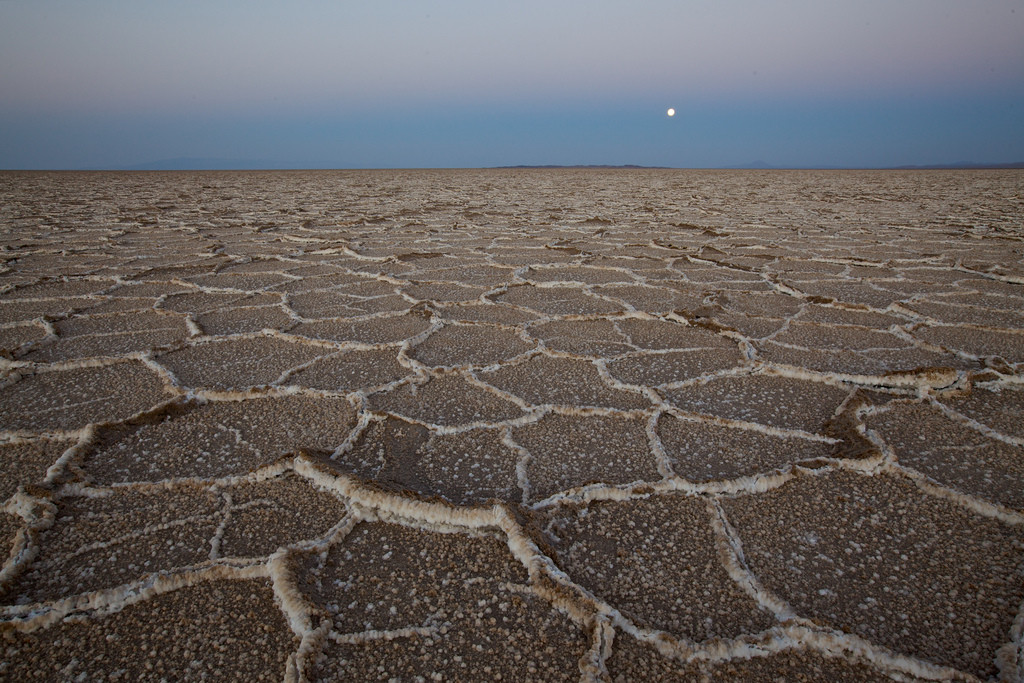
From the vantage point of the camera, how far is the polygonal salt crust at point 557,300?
246cm

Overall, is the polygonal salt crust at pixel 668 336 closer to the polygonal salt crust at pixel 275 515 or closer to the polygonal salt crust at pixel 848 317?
the polygonal salt crust at pixel 848 317

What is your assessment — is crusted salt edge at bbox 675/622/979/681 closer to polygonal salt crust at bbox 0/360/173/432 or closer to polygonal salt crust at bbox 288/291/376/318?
polygonal salt crust at bbox 0/360/173/432

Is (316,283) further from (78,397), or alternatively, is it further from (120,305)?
(78,397)

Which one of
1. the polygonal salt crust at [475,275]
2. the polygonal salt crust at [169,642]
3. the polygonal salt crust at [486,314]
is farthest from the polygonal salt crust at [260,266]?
the polygonal salt crust at [169,642]

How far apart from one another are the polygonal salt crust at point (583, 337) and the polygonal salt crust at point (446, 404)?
45cm

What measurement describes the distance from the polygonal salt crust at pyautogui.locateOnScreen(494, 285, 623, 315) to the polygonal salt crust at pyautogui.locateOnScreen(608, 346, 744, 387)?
542 mm

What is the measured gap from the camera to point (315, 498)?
43.6 inches

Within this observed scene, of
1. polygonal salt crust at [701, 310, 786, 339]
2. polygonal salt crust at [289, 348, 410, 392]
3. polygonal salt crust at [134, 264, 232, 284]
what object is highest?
polygonal salt crust at [134, 264, 232, 284]

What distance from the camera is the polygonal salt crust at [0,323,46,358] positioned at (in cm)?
190

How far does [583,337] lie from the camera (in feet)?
6.84

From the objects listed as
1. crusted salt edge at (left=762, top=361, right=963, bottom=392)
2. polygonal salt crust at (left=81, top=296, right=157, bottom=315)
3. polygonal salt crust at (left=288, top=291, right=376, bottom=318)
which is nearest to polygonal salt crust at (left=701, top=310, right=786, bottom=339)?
crusted salt edge at (left=762, top=361, right=963, bottom=392)

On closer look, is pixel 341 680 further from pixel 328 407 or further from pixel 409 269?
pixel 409 269

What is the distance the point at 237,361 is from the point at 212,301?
92 centimetres

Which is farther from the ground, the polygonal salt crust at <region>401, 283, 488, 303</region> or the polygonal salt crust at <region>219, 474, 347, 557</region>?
the polygonal salt crust at <region>401, 283, 488, 303</region>
